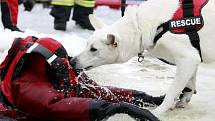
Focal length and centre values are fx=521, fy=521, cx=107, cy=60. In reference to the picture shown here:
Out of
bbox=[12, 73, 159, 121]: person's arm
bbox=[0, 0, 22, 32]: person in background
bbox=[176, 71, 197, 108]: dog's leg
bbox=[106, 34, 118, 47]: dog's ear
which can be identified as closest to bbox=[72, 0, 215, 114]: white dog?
bbox=[106, 34, 118, 47]: dog's ear

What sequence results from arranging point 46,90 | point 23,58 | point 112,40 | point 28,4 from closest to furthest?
point 46,90 < point 23,58 < point 112,40 < point 28,4

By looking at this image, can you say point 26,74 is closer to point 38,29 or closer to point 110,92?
point 110,92

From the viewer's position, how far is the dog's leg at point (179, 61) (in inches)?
131

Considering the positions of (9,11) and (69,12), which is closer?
(9,11)

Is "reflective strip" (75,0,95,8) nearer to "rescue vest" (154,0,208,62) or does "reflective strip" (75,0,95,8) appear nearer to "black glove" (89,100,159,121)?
"rescue vest" (154,0,208,62)

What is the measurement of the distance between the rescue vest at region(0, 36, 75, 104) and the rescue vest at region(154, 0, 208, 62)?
0.66 meters

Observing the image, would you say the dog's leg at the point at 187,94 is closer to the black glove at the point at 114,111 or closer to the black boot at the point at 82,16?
the black glove at the point at 114,111

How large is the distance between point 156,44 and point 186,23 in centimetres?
24

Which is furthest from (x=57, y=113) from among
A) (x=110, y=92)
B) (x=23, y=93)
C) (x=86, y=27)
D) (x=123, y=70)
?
(x=86, y=27)

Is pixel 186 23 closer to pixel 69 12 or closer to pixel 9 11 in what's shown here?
pixel 9 11

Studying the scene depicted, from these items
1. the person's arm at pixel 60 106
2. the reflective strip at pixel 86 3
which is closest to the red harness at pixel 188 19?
the person's arm at pixel 60 106

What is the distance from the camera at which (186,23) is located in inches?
132

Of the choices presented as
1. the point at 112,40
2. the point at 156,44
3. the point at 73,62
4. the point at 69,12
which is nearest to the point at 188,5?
the point at 156,44

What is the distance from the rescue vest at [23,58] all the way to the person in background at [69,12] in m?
3.55
